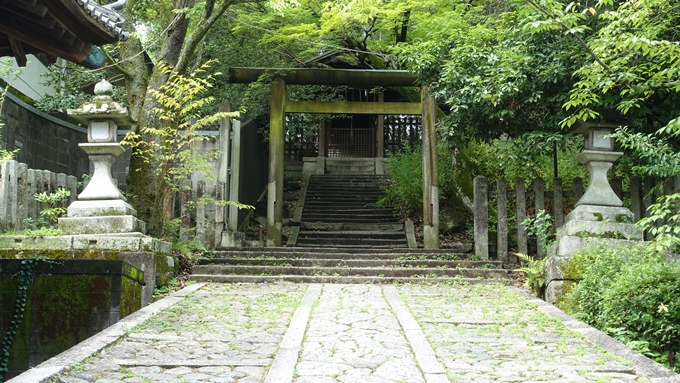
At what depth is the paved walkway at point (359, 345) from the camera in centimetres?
456

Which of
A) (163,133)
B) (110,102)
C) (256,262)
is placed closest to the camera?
(110,102)

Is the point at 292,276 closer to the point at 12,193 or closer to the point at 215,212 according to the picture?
the point at 215,212

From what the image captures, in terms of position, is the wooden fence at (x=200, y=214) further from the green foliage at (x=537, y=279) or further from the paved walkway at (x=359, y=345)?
the green foliage at (x=537, y=279)

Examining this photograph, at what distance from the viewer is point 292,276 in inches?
402

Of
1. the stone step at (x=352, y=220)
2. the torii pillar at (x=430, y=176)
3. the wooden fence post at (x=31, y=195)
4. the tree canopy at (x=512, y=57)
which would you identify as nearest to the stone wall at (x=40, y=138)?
the tree canopy at (x=512, y=57)

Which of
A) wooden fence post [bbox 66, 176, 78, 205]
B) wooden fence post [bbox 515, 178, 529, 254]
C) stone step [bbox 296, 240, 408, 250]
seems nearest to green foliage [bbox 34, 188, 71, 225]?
wooden fence post [bbox 66, 176, 78, 205]

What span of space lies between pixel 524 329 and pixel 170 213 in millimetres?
7100

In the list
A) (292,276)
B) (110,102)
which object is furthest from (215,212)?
(110,102)

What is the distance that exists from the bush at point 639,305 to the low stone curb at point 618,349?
0.69 feet

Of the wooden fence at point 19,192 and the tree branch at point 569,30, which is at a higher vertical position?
the tree branch at point 569,30

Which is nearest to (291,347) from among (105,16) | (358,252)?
(105,16)

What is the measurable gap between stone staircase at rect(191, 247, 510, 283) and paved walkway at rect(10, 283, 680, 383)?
1.74 meters

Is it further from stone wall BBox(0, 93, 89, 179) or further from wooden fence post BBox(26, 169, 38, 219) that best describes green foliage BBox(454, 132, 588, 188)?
stone wall BBox(0, 93, 89, 179)

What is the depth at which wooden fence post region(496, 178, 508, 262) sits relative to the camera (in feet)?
37.0
